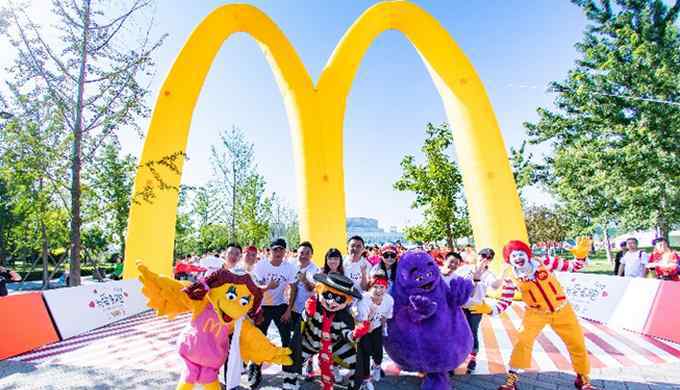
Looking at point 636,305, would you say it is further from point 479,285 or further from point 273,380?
point 273,380

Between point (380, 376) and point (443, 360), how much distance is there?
1.13m

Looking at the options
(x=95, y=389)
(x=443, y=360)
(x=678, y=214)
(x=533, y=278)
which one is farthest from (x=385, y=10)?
(x=678, y=214)

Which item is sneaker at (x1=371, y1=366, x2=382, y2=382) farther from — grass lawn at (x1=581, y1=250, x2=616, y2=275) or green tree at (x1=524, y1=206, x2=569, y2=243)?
green tree at (x1=524, y1=206, x2=569, y2=243)

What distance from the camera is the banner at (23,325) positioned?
541 cm

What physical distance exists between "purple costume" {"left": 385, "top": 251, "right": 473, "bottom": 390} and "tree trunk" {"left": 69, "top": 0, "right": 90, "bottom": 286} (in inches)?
313

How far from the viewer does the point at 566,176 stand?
17125mm

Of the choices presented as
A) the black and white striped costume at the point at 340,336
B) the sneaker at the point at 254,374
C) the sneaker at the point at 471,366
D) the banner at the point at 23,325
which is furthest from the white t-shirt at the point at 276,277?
the banner at the point at 23,325

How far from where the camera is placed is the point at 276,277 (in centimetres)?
461

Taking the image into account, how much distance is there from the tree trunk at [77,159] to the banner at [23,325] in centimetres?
283

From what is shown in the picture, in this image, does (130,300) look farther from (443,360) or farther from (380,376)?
(443,360)

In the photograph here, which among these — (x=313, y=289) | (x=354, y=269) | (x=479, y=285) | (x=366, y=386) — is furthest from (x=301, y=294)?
(x=479, y=285)

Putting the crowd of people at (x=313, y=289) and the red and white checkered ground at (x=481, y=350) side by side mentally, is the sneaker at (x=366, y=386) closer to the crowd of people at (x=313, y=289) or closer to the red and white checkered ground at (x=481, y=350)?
the crowd of people at (x=313, y=289)

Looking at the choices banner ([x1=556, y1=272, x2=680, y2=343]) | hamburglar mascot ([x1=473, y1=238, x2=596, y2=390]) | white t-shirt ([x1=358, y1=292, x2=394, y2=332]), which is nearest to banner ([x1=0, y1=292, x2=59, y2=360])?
white t-shirt ([x1=358, y1=292, x2=394, y2=332])

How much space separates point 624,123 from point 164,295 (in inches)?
703
